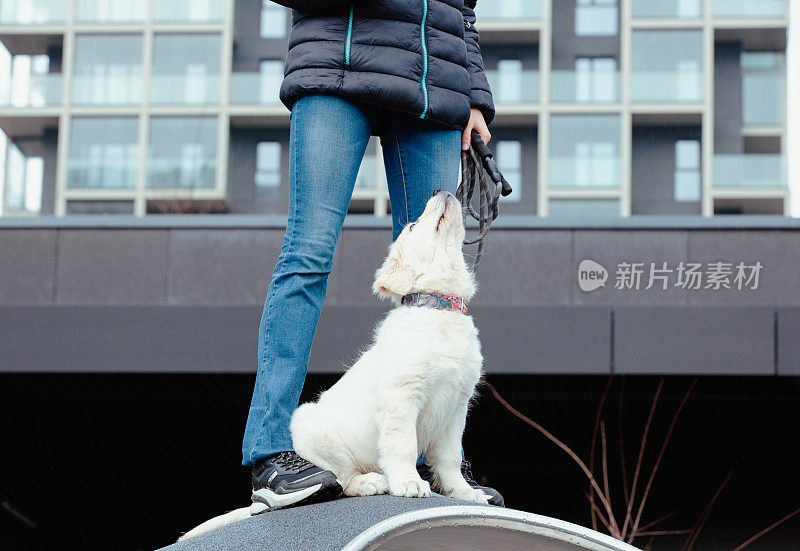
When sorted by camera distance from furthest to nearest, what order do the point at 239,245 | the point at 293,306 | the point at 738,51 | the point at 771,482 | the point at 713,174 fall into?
the point at 738,51
the point at 713,174
the point at 771,482
the point at 239,245
the point at 293,306

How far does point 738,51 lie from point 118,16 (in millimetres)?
20431

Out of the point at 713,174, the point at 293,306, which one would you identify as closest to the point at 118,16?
the point at 713,174

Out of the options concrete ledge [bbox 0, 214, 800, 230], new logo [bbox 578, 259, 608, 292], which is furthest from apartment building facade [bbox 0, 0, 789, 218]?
new logo [bbox 578, 259, 608, 292]

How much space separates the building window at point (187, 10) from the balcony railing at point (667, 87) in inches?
535

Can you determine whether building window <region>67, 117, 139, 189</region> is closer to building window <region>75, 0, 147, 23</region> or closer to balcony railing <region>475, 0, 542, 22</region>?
building window <region>75, 0, 147, 23</region>

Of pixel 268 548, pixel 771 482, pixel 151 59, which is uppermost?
pixel 151 59

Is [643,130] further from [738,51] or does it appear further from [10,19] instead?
A: [10,19]

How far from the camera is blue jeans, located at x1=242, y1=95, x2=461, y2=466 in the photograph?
8.45ft

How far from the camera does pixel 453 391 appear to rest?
2.62 m

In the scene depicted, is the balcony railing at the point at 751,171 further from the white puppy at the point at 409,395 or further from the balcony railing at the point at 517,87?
the white puppy at the point at 409,395

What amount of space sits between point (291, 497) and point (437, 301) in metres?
0.77

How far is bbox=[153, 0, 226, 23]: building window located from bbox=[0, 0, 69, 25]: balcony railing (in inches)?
129

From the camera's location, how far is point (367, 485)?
2.53 meters

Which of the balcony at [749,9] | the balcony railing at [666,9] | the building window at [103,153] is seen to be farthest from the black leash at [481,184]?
the balcony at [749,9]
